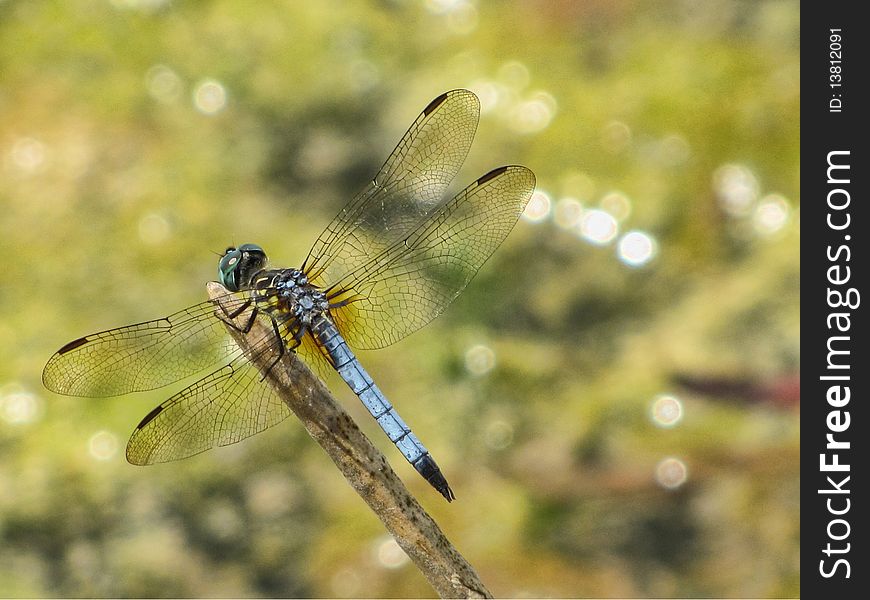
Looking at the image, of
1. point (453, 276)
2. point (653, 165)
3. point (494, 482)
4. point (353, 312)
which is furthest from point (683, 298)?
point (353, 312)

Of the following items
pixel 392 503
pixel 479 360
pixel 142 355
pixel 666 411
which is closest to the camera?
pixel 392 503

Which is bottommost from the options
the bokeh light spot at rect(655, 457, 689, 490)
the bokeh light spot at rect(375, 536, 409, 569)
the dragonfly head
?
the bokeh light spot at rect(375, 536, 409, 569)

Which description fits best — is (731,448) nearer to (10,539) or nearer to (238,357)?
(238,357)

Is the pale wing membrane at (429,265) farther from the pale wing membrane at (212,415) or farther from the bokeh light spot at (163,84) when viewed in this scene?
the bokeh light spot at (163,84)

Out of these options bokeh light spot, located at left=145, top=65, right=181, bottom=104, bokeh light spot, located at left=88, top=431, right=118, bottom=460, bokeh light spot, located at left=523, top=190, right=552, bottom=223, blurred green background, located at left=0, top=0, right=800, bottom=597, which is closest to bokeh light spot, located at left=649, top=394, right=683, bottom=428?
blurred green background, located at left=0, top=0, right=800, bottom=597

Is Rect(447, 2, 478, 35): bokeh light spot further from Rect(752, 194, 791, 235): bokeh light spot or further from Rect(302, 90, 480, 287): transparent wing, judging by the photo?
Rect(302, 90, 480, 287): transparent wing

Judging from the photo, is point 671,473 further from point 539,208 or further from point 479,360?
point 539,208

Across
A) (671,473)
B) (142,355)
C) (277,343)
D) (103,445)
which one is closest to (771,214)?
(671,473)

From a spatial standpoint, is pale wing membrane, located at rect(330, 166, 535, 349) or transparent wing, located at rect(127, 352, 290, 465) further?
pale wing membrane, located at rect(330, 166, 535, 349)
